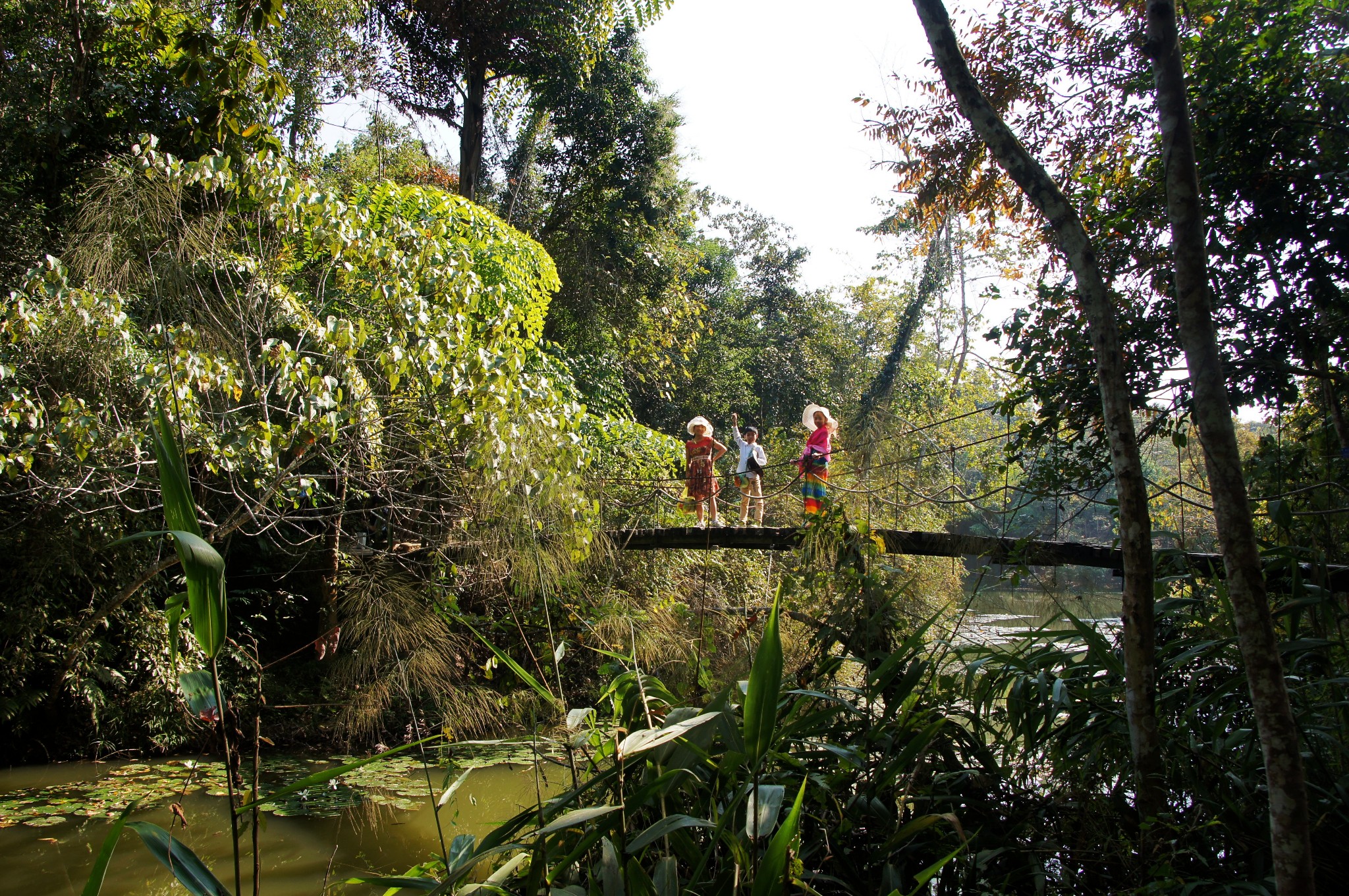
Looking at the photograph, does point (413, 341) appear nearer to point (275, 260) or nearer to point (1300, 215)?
point (275, 260)

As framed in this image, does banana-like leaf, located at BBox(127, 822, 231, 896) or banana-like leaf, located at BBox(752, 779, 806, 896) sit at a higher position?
banana-like leaf, located at BBox(127, 822, 231, 896)

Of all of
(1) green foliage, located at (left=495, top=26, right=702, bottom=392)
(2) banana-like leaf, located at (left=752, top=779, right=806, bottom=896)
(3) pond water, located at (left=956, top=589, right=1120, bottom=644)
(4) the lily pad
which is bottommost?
(4) the lily pad

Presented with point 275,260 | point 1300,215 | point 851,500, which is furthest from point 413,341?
point 1300,215

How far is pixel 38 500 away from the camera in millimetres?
4633

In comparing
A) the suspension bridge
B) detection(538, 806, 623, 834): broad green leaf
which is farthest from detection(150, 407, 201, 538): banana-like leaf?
the suspension bridge

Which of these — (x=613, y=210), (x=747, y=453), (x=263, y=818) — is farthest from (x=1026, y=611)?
(x=263, y=818)

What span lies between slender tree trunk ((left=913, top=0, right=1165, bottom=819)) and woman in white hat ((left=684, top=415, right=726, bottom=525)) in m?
4.19

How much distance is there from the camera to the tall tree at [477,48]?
9570mm

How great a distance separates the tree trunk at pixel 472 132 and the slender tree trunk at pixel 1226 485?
9.47 m

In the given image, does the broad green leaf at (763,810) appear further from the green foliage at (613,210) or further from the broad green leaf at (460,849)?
the green foliage at (613,210)

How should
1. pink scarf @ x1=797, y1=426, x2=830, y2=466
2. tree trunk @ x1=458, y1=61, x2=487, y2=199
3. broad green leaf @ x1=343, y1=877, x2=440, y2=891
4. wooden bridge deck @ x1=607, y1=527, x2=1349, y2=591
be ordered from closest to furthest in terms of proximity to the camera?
broad green leaf @ x1=343, y1=877, x2=440, y2=891 < wooden bridge deck @ x1=607, y1=527, x2=1349, y2=591 < pink scarf @ x1=797, y1=426, x2=830, y2=466 < tree trunk @ x1=458, y1=61, x2=487, y2=199

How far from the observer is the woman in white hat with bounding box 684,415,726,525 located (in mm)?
6297

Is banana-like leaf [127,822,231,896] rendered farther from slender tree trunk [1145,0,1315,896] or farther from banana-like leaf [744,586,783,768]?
slender tree trunk [1145,0,1315,896]

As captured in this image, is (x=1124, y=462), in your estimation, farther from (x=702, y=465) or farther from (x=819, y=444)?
(x=702, y=465)
